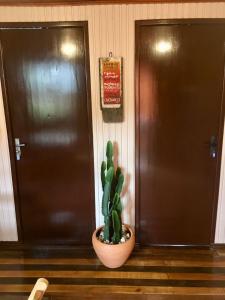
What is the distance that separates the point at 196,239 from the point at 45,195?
147 cm

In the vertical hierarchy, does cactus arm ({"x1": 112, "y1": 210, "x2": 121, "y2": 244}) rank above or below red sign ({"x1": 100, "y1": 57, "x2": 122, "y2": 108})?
below

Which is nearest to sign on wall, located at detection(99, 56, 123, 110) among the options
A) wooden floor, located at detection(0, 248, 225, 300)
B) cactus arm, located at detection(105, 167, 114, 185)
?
cactus arm, located at detection(105, 167, 114, 185)

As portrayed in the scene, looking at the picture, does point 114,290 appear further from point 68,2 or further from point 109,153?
point 68,2

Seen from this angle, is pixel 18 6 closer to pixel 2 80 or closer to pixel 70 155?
pixel 2 80

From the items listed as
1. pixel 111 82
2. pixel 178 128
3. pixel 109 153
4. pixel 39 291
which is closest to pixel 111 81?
pixel 111 82

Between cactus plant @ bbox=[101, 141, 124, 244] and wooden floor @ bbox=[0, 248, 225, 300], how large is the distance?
12.3 inches

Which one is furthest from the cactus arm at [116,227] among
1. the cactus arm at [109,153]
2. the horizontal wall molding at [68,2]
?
the horizontal wall molding at [68,2]

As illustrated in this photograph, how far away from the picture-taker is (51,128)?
2084 millimetres

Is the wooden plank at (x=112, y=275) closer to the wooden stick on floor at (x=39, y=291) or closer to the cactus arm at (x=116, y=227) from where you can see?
the cactus arm at (x=116, y=227)

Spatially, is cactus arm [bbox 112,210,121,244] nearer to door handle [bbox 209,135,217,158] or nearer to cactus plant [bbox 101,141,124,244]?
cactus plant [bbox 101,141,124,244]

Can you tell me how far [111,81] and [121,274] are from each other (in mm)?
1566

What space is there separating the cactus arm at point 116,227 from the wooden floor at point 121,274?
270 millimetres

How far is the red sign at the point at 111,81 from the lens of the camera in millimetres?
1913

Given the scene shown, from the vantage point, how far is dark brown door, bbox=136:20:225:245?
6.20 feet
